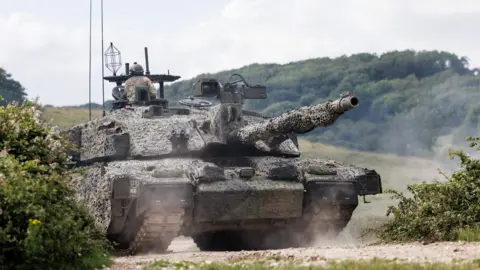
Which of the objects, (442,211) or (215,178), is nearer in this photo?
(442,211)

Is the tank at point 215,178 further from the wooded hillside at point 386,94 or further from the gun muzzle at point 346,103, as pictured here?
the wooded hillside at point 386,94

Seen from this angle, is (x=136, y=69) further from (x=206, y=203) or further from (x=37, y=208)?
(x=37, y=208)

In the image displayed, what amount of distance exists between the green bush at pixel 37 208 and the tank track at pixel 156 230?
1.71 meters

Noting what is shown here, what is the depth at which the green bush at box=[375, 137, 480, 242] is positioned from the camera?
15.3m

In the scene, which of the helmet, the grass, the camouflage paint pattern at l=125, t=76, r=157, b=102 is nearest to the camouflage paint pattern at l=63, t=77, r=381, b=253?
the camouflage paint pattern at l=125, t=76, r=157, b=102

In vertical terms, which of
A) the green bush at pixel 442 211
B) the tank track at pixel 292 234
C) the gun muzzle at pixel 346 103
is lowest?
the tank track at pixel 292 234

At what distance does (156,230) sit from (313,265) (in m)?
4.44

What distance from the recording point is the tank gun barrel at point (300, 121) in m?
14.4

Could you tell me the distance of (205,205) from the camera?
16.1 meters

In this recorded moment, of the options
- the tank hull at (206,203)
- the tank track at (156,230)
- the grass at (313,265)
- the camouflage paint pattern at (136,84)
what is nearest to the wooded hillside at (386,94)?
the camouflage paint pattern at (136,84)

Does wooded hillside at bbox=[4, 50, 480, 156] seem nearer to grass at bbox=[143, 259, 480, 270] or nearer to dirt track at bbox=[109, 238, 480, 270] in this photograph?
dirt track at bbox=[109, 238, 480, 270]

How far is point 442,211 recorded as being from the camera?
1577cm

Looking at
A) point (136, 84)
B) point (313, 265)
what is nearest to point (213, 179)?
point (313, 265)

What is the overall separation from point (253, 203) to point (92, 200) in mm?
2967
